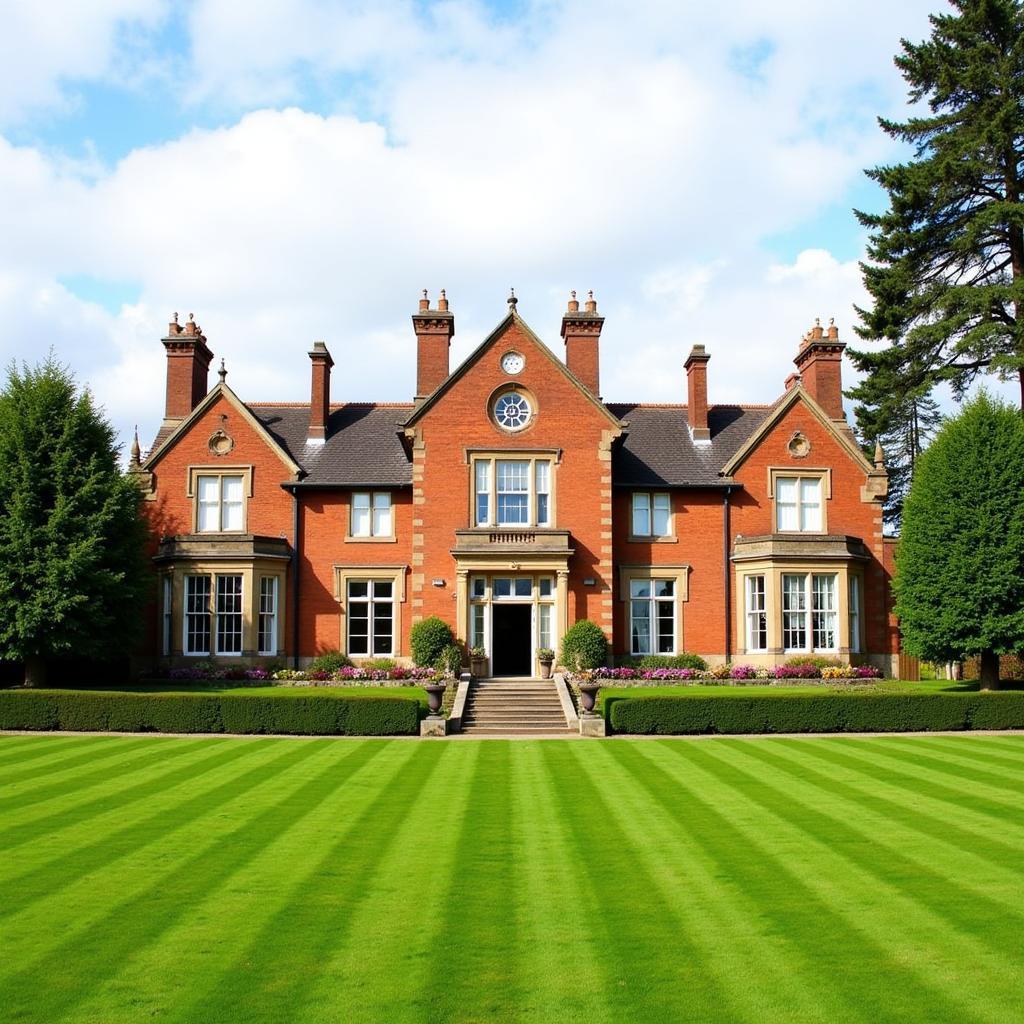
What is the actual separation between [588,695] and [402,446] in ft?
51.8

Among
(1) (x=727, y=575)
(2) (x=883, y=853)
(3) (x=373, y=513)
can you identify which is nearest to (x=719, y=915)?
(2) (x=883, y=853)

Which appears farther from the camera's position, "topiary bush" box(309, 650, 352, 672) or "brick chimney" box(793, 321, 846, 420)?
"brick chimney" box(793, 321, 846, 420)

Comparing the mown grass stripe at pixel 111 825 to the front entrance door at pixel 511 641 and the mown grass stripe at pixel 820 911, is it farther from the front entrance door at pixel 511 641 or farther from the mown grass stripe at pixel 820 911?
the front entrance door at pixel 511 641

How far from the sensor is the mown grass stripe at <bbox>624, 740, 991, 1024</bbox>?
7.95 meters

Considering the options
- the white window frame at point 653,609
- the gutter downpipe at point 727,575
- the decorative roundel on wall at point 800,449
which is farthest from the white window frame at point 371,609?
the decorative roundel on wall at point 800,449

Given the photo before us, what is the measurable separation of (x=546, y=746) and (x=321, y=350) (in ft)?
70.5

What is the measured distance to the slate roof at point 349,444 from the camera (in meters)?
38.0

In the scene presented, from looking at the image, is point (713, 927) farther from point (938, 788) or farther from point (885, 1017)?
point (938, 788)

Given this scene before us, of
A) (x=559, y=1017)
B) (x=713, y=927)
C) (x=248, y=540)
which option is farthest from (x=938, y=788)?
(x=248, y=540)

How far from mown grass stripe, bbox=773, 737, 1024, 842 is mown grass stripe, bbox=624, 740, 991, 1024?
2.78 meters

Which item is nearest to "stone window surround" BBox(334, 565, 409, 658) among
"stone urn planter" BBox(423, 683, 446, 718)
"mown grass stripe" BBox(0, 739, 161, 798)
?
"stone urn planter" BBox(423, 683, 446, 718)

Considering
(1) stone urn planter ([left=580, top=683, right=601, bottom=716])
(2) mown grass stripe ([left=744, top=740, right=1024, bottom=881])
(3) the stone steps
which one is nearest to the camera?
(2) mown grass stripe ([left=744, top=740, right=1024, bottom=881])

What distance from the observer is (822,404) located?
40219 mm

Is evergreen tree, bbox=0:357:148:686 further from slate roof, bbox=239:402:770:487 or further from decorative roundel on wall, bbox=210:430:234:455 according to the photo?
slate roof, bbox=239:402:770:487
